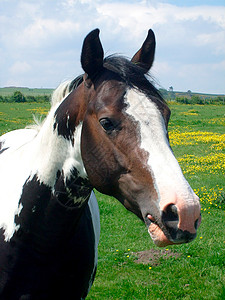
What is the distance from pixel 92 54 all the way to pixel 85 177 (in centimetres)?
86

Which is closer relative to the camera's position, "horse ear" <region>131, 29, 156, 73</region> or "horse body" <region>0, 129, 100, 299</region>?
"horse body" <region>0, 129, 100, 299</region>

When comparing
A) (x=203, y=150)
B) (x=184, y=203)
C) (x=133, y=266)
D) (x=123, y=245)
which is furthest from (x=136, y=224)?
(x=203, y=150)

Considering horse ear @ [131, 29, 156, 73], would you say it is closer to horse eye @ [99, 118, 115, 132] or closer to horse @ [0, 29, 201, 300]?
horse @ [0, 29, 201, 300]

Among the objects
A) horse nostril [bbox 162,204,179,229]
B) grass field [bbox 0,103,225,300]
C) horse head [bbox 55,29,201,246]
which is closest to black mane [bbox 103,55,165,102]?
horse head [bbox 55,29,201,246]

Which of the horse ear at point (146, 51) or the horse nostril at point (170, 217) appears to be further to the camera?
the horse ear at point (146, 51)

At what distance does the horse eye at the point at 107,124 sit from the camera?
6.92 ft

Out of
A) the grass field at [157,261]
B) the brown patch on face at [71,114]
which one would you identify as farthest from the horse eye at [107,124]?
the grass field at [157,261]

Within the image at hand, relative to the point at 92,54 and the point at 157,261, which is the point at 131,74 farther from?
the point at 157,261

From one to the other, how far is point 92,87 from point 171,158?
795 millimetres

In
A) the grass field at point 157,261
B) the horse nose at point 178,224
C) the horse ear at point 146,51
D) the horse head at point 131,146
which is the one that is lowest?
the grass field at point 157,261

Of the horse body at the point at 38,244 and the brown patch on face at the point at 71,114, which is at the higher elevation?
the brown patch on face at the point at 71,114

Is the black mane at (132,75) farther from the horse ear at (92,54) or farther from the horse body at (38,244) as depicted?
the horse body at (38,244)

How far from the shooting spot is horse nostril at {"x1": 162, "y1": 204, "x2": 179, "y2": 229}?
1771 millimetres

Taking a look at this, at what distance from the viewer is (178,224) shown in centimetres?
175
